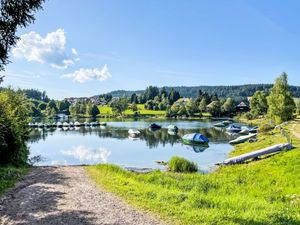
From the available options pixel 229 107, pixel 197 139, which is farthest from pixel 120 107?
pixel 197 139

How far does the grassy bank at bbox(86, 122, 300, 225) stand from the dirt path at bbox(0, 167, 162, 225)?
2.77 ft

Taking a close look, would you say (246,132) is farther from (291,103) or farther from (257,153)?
(257,153)

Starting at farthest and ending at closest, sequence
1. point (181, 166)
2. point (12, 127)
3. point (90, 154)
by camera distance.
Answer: point (90, 154) < point (181, 166) < point (12, 127)

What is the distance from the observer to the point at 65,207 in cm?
1123

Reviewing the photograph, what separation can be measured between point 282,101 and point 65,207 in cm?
5450

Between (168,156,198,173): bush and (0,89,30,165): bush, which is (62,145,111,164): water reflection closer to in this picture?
(0,89,30,165): bush

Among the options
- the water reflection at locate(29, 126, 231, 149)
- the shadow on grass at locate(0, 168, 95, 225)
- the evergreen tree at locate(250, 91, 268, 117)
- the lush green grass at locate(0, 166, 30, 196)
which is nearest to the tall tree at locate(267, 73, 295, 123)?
the water reflection at locate(29, 126, 231, 149)

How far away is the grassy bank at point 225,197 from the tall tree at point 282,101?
38247 millimetres

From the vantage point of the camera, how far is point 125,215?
404 inches

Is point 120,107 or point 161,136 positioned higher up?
point 120,107

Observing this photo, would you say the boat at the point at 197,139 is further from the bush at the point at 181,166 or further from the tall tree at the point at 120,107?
the tall tree at the point at 120,107

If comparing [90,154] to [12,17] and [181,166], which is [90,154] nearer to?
[181,166]

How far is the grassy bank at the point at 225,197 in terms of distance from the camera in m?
10.0

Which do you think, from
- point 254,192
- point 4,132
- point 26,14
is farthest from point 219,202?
point 4,132
